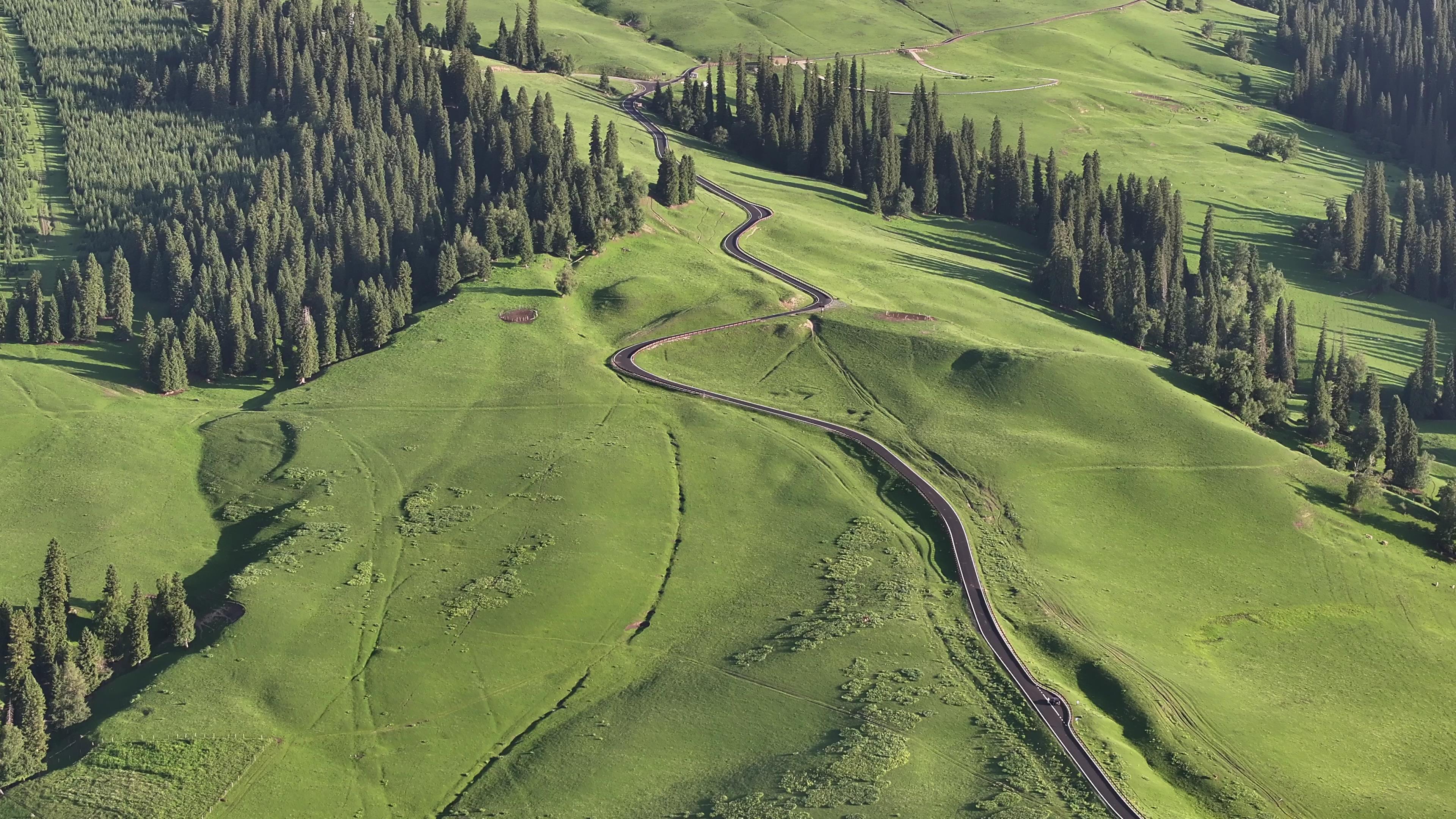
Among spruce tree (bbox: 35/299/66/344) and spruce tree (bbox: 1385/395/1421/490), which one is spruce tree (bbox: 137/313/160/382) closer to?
spruce tree (bbox: 35/299/66/344)

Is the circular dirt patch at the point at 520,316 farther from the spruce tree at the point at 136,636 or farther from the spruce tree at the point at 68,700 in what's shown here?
the spruce tree at the point at 68,700

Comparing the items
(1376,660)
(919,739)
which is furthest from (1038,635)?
(1376,660)

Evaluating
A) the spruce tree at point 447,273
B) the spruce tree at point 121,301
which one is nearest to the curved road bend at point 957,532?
the spruce tree at point 447,273

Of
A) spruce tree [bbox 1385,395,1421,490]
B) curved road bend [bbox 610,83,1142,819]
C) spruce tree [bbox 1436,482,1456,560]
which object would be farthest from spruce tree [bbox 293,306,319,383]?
spruce tree [bbox 1385,395,1421,490]

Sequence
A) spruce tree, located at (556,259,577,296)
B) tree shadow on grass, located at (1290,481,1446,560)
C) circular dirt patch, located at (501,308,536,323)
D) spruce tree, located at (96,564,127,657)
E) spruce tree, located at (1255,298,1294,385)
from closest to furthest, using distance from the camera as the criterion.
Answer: spruce tree, located at (96,564,127,657) → tree shadow on grass, located at (1290,481,1446,560) → circular dirt patch, located at (501,308,536,323) → spruce tree, located at (556,259,577,296) → spruce tree, located at (1255,298,1294,385)

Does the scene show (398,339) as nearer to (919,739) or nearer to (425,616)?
(425,616)

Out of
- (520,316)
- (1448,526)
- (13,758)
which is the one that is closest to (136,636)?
(13,758)

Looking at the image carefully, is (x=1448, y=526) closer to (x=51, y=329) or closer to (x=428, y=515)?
(x=428, y=515)
